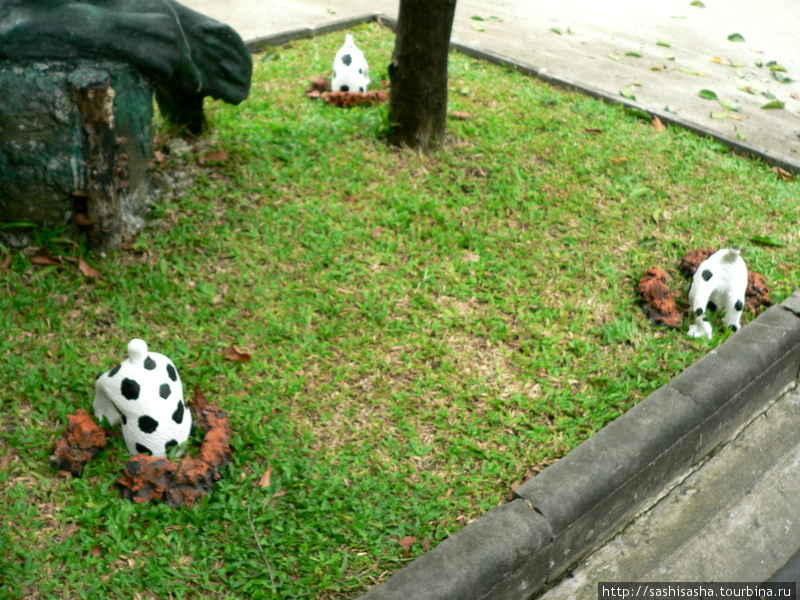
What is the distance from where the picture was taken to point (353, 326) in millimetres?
3695

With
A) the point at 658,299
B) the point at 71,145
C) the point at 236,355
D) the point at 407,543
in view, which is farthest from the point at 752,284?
the point at 71,145

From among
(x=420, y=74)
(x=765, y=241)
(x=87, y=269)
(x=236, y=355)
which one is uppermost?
(x=420, y=74)

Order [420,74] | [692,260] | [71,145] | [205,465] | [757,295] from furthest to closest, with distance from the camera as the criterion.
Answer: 1. [420,74]
2. [692,260]
3. [757,295]
4. [71,145]
5. [205,465]

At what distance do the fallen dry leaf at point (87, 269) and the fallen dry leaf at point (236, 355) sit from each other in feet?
2.62

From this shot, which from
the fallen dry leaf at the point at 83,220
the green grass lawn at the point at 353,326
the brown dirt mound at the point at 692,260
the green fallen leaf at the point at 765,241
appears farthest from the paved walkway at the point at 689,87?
the fallen dry leaf at the point at 83,220

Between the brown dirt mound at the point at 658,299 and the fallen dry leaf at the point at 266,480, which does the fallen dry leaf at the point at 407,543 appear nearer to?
the fallen dry leaf at the point at 266,480

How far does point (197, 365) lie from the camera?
3.41 meters

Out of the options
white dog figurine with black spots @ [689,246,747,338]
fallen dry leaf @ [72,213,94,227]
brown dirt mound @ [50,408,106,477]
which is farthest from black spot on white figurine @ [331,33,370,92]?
brown dirt mound @ [50,408,106,477]

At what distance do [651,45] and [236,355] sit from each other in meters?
5.70

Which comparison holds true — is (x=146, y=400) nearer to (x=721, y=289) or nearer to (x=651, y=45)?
(x=721, y=289)

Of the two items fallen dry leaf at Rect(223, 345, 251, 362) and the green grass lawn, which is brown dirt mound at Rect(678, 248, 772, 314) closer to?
the green grass lawn

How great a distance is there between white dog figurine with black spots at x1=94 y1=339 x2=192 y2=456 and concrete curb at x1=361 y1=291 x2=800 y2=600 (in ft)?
3.19

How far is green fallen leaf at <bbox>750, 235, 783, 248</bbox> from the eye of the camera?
14.6ft

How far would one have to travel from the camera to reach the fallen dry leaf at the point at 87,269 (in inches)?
147
